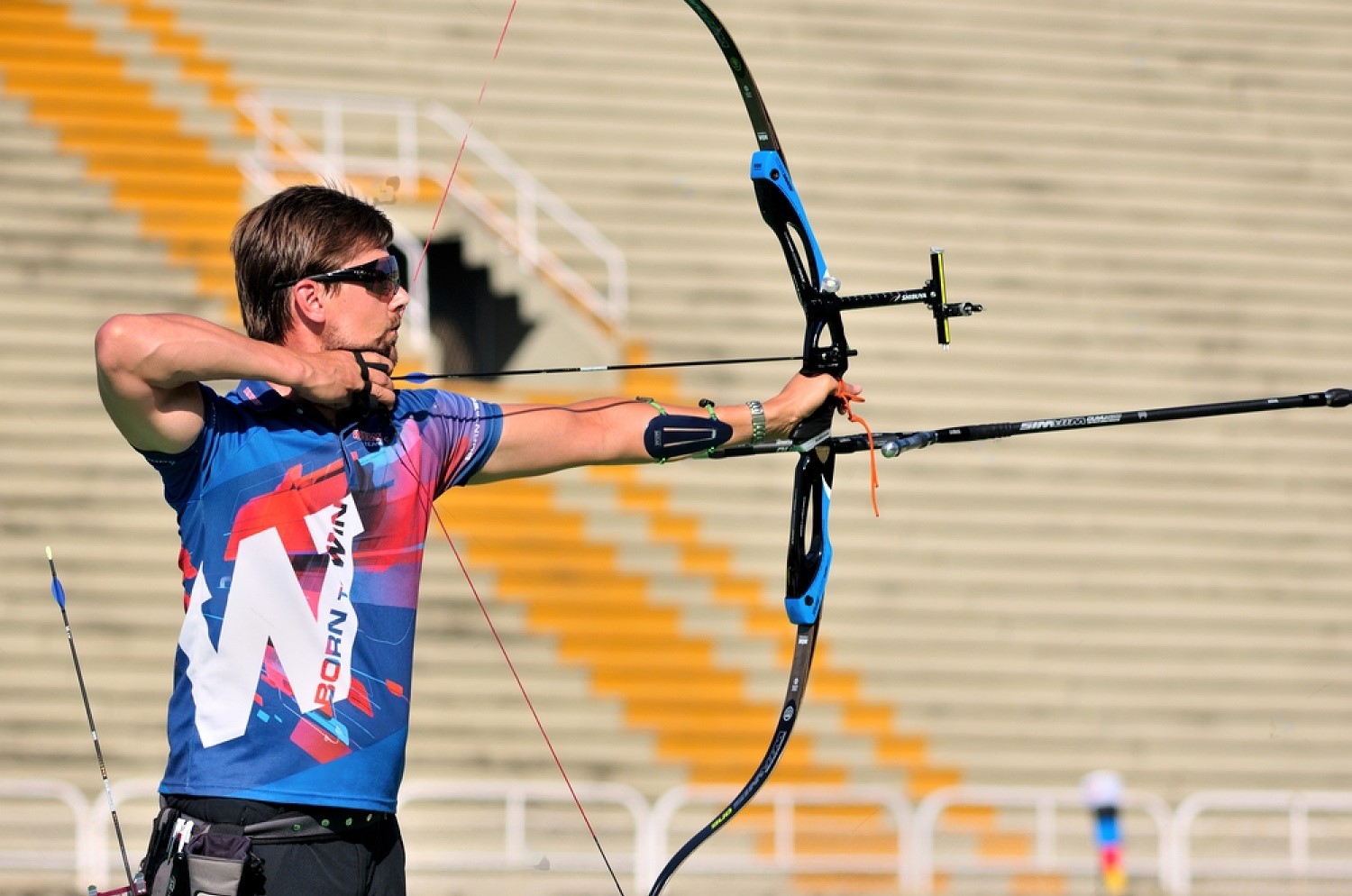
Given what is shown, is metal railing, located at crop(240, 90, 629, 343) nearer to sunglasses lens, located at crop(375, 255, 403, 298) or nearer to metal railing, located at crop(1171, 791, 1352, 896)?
metal railing, located at crop(1171, 791, 1352, 896)

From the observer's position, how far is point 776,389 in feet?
28.2

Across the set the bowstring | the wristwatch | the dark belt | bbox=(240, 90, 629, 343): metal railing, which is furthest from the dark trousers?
bbox=(240, 90, 629, 343): metal railing

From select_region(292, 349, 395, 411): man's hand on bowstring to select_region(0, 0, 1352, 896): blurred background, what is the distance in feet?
15.2

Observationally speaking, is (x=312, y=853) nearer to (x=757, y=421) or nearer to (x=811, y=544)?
(x=757, y=421)

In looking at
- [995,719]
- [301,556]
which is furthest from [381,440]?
[995,719]

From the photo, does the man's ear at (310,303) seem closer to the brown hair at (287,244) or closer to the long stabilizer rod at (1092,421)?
the brown hair at (287,244)

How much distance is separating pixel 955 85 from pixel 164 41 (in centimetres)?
431

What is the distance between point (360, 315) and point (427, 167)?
6444mm

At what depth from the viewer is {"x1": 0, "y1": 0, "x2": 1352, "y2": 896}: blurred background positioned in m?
7.62

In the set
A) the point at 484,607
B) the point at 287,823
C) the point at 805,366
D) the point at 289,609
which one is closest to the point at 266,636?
the point at 289,609

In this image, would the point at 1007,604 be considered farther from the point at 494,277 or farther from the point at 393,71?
the point at 393,71

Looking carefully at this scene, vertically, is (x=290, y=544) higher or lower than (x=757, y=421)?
lower

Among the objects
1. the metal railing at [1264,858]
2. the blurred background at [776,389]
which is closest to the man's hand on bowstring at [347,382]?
the blurred background at [776,389]

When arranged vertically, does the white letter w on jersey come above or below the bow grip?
below
